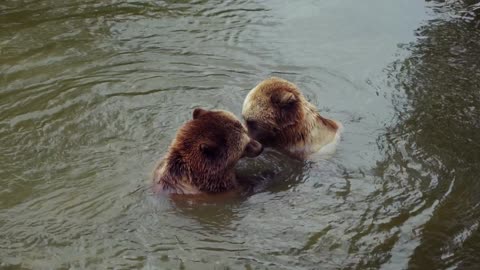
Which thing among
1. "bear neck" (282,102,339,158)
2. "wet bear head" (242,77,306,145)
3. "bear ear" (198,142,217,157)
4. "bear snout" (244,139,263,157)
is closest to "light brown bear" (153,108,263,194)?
"bear ear" (198,142,217,157)

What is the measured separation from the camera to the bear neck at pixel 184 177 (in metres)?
6.27

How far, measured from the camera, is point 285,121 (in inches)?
291

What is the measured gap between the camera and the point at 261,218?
6164mm

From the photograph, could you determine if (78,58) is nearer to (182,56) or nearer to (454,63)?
(182,56)

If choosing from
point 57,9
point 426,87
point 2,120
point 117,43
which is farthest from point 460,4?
point 2,120

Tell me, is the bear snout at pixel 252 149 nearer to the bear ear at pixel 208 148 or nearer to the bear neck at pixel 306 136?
the bear ear at pixel 208 148

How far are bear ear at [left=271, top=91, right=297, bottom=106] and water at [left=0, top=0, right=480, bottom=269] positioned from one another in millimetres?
656


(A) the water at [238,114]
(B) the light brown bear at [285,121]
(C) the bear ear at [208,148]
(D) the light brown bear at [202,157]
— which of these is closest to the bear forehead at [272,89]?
(B) the light brown bear at [285,121]

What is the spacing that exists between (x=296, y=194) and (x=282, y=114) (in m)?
1.12

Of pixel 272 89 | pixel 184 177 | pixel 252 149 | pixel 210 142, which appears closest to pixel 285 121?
pixel 272 89

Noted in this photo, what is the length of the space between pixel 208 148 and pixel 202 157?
0.12 metres

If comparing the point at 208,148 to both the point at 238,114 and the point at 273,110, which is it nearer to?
the point at 273,110

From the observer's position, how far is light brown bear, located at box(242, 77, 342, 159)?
730cm

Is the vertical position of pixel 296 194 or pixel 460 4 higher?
pixel 460 4
